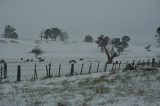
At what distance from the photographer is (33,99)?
1057 centimetres

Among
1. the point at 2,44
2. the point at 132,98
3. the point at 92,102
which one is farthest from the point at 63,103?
the point at 2,44

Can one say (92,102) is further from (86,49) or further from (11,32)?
(11,32)

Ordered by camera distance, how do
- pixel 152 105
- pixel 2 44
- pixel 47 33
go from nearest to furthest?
pixel 152 105 < pixel 2 44 < pixel 47 33

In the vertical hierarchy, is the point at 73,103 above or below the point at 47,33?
below

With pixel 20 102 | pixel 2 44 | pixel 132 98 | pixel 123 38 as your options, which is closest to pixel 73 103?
pixel 20 102

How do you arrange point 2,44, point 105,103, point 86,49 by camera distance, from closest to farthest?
point 105,103, point 2,44, point 86,49

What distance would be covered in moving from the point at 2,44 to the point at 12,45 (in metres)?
4.52

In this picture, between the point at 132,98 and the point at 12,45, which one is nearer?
the point at 132,98

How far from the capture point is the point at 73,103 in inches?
391

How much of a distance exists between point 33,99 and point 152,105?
5.31 metres

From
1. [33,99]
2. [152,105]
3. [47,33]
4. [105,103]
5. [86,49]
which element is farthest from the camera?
[47,33]

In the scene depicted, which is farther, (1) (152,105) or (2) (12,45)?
(2) (12,45)

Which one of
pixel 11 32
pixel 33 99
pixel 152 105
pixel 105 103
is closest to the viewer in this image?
pixel 152 105

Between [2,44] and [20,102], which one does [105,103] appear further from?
[2,44]
